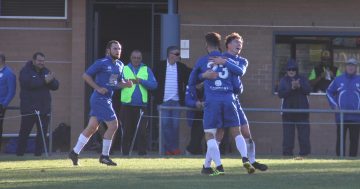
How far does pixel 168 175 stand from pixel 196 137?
20.8 ft

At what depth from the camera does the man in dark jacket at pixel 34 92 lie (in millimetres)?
18672

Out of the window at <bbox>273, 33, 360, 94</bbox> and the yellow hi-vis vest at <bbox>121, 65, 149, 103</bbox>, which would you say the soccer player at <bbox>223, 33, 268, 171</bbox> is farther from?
the window at <bbox>273, 33, 360, 94</bbox>

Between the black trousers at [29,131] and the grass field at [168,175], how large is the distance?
1930 millimetres

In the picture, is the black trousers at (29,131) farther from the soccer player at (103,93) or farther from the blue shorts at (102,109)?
the blue shorts at (102,109)

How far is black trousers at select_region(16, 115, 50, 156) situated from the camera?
18.5m

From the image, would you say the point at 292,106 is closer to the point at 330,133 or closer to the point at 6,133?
the point at 330,133

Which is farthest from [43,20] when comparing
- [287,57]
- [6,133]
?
[287,57]

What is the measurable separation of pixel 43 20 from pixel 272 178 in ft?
34.3

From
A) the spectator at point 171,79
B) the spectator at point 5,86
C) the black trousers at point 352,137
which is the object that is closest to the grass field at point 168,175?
the black trousers at point 352,137

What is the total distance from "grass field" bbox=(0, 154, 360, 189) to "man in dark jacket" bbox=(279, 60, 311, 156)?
2.70 metres

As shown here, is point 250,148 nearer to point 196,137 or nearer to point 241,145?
point 241,145

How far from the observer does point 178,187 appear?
36.9 ft

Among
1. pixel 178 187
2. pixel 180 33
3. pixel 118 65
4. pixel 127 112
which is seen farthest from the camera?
pixel 180 33

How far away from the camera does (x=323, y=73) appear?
21.7 m
